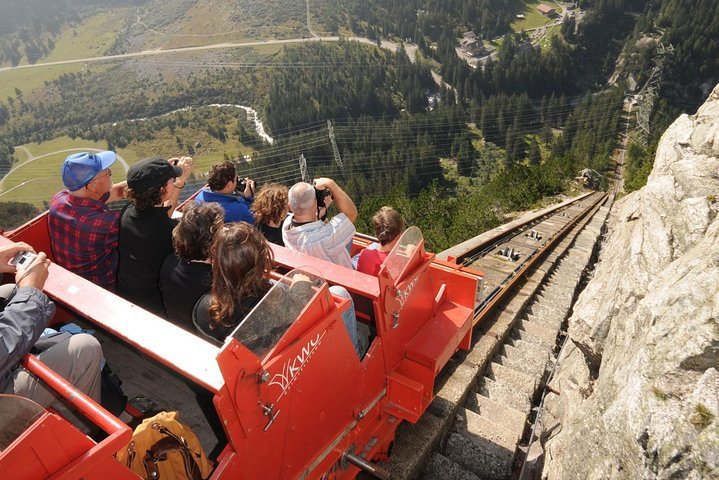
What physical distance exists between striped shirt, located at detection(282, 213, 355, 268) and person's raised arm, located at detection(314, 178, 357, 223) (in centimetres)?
41

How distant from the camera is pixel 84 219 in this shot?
3.98m

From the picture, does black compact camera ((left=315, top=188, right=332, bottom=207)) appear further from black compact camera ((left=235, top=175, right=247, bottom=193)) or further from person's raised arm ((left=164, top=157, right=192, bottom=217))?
black compact camera ((left=235, top=175, right=247, bottom=193))

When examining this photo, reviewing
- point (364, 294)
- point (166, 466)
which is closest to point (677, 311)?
point (364, 294)

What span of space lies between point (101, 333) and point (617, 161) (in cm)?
9818

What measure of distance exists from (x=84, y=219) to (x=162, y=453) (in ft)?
8.32

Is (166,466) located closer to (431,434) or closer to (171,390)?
(171,390)

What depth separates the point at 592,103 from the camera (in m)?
110

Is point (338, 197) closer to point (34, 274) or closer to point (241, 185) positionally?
point (241, 185)

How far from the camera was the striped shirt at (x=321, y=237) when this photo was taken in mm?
4180

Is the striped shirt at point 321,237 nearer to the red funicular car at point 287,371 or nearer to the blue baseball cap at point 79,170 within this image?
the red funicular car at point 287,371

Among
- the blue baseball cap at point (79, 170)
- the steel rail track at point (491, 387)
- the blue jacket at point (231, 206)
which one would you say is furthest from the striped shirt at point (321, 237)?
the steel rail track at point (491, 387)

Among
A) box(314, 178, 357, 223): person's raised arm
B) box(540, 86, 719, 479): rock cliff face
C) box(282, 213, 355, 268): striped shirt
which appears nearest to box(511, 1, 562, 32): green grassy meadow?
box(540, 86, 719, 479): rock cliff face

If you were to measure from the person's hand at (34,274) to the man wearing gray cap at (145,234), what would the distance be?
903 millimetres

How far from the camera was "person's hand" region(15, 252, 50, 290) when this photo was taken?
2.75m
